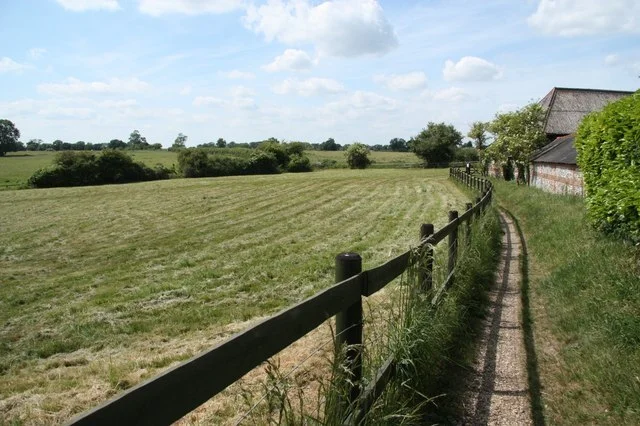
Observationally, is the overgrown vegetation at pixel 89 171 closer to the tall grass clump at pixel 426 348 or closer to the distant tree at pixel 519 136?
the distant tree at pixel 519 136

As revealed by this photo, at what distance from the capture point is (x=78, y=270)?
→ 11109mm

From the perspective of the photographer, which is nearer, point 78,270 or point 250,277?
point 250,277

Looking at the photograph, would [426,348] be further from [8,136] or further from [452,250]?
[8,136]

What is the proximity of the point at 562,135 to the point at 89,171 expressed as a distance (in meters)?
48.3

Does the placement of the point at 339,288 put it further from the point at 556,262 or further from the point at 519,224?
the point at 519,224

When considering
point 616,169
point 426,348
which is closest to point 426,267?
point 426,348

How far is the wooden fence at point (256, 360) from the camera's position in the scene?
4.57 feet

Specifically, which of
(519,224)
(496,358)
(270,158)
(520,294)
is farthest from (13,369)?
(270,158)

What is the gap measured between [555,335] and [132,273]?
868 centimetres

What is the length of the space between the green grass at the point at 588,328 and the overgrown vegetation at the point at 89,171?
5317 centimetres

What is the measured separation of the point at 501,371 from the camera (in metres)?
4.59

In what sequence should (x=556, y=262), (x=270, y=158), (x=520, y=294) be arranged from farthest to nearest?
(x=270, y=158) < (x=556, y=262) < (x=520, y=294)

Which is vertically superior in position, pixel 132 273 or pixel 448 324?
pixel 448 324

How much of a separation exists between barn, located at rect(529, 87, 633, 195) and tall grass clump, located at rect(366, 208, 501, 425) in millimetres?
16043
